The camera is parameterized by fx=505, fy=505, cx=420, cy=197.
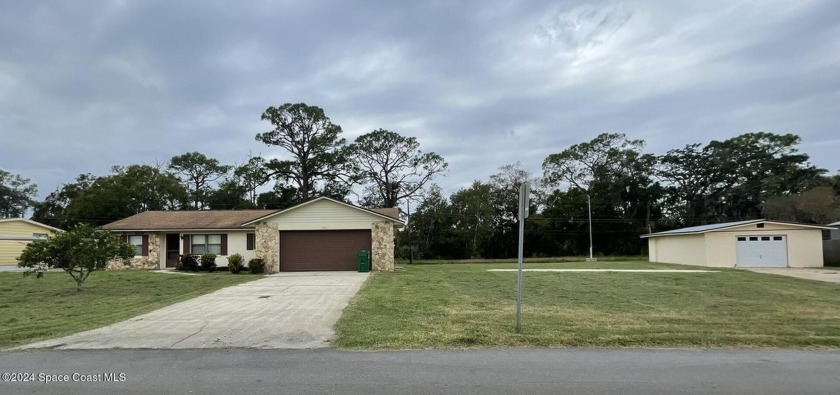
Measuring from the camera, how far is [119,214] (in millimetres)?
50656

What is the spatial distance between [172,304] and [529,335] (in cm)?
877

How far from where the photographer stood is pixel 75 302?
1301 cm

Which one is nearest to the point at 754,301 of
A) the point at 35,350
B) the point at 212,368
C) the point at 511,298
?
the point at 511,298

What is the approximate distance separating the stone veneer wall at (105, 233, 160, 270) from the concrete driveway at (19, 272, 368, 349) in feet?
55.3

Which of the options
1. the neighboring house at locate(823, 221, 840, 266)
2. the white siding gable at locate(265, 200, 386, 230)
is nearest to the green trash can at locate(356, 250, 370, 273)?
the white siding gable at locate(265, 200, 386, 230)

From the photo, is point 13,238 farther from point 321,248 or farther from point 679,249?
point 679,249

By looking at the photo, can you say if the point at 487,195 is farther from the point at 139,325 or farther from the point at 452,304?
the point at 139,325

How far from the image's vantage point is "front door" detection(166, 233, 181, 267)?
28922mm

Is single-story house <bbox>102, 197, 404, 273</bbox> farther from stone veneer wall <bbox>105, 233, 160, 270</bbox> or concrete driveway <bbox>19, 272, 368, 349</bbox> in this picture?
concrete driveway <bbox>19, 272, 368, 349</bbox>

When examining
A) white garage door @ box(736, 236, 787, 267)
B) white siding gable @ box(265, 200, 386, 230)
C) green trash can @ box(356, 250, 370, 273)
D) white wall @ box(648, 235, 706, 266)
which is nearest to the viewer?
green trash can @ box(356, 250, 370, 273)

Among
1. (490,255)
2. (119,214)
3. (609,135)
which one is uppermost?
(609,135)

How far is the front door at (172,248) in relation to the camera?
94.9 feet

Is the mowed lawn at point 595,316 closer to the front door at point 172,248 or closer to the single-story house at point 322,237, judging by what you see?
the single-story house at point 322,237

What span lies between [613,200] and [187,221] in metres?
46.6
